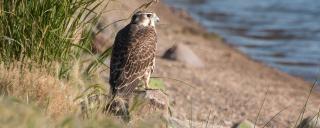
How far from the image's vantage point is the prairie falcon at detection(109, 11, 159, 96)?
838cm

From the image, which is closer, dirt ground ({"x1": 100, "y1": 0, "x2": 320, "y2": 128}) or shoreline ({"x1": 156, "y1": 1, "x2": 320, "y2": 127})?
dirt ground ({"x1": 100, "y1": 0, "x2": 320, "y2": 128})

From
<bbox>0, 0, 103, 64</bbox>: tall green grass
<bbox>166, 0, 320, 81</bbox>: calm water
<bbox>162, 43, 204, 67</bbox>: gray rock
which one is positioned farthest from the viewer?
<bbox>166, 0, 320, 81</bbox>: calm water

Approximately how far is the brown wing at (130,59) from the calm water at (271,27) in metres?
8.91

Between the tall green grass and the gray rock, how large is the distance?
799 cm

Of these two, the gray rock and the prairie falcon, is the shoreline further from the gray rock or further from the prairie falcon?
the prairie falcon

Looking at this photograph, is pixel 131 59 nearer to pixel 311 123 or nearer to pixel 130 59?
pixel 130 59

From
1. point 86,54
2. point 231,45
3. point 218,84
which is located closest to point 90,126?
point 86,54

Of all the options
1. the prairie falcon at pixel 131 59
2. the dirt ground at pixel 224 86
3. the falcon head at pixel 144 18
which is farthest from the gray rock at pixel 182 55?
the prairie falcon at pixel 131 59

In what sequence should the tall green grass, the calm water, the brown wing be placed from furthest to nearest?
the calm water < the brown wing < the tall green grass

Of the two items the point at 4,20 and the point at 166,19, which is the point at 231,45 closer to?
the point at 166,19

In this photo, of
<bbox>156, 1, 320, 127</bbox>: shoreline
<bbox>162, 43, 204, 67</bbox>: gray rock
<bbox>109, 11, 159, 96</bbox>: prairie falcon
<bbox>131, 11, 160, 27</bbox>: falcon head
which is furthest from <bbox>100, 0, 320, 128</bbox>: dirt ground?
<bbox>109, 11, 159, 96</bbox>: prairie falcon

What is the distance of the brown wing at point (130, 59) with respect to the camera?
8383 millimetres

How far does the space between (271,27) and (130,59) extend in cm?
1480

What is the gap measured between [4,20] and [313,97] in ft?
25.0
